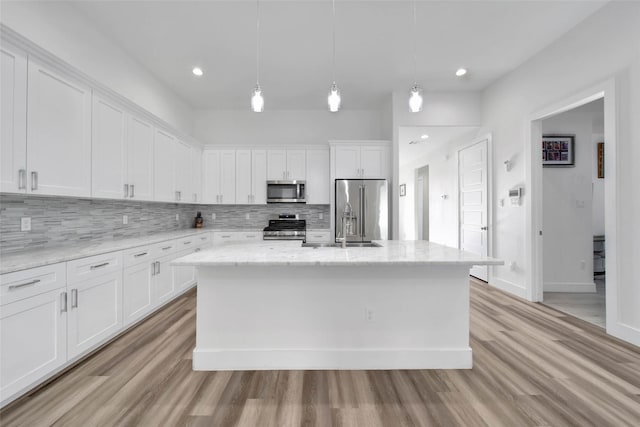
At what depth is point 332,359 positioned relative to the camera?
2154 millimetres

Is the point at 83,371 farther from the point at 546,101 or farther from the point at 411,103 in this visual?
the point at 546,101

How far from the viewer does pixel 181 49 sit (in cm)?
338

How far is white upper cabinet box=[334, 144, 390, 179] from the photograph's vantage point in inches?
187

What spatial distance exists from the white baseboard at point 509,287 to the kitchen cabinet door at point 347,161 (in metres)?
2.76

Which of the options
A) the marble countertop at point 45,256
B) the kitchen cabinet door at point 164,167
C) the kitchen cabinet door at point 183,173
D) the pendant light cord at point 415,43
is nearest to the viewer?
the marble countertop at point 45,256

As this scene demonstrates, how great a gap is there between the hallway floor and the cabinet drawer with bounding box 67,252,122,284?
4.98m

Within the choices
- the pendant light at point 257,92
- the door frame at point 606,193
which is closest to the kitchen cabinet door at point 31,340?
the pendant light at point 257,92

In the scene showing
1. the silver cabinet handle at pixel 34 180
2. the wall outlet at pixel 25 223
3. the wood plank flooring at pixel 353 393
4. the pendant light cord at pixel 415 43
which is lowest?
the wood plank flooring at pixel 353 393

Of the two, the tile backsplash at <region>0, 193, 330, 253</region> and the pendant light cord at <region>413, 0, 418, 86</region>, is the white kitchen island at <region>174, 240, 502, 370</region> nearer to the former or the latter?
the tile backsplash at <region>0, 193, 330, 253</region>

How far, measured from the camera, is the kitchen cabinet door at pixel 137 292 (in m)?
2.74

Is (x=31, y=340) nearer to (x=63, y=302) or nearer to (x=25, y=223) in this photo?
(x=63, y=302)

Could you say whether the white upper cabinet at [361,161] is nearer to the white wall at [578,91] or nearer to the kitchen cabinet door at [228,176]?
the white wall at [578,91]

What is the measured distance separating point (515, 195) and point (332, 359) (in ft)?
11.4

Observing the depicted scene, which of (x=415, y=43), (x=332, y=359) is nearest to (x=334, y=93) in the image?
(x=415, y=43)
